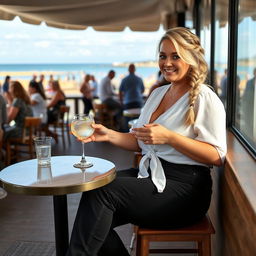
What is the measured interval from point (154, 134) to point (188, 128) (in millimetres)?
244

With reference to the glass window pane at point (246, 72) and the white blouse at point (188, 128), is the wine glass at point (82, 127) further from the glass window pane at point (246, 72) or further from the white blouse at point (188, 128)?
the glass window pane at point (246, 72)

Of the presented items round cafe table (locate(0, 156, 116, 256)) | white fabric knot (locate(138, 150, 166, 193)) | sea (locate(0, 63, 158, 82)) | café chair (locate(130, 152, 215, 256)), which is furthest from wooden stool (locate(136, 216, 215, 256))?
sea (locate(0, 63, 158, 82))

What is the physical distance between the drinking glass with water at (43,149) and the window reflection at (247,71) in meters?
1.08

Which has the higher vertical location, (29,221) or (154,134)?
(154,134)

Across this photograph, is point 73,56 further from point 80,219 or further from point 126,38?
point 80,219

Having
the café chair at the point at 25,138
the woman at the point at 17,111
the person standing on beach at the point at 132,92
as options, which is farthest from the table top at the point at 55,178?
the person standing on beach at the point at 132,92

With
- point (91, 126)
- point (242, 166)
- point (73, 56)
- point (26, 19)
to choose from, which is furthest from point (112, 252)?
point (73, 56)

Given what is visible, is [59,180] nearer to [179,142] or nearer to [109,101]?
[179,142]

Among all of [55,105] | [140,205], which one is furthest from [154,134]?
[55,105]

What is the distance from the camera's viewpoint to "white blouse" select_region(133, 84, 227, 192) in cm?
206

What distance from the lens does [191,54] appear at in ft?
7.18

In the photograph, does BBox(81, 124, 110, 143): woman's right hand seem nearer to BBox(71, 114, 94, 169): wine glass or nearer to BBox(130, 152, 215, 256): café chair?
BBox(71, 114, 94, 169): wine glass

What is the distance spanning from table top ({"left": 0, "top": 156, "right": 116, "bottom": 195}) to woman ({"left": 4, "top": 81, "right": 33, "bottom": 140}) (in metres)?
3.58

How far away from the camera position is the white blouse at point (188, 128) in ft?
6.75
